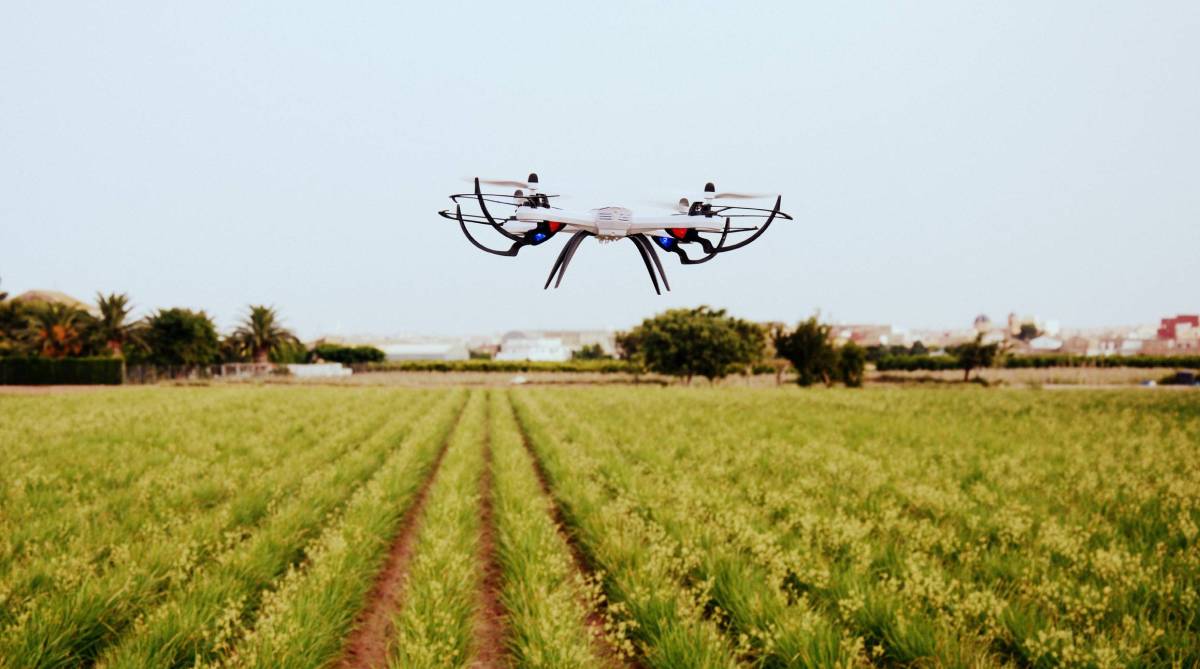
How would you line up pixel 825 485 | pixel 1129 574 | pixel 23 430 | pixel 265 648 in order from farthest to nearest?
pixel 23 430, pixel 825 485, pixel 1129 574, pixel 265 648

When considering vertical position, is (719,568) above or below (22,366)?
below

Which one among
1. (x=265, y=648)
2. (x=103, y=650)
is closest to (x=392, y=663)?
(x=265, y=648)

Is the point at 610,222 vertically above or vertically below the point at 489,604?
above

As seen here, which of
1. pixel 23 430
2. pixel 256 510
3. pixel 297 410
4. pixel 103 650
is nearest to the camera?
pixel 103 650

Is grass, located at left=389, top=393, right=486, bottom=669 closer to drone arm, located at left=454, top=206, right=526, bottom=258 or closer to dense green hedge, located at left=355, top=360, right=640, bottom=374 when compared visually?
drone arm, located at left=454, top=206, right=526, bottom=258

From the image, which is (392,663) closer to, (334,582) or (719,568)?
(334,582)

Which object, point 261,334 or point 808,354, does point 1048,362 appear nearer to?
point 808,354

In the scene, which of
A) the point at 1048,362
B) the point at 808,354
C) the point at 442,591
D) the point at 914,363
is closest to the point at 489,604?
the point at 442,591
